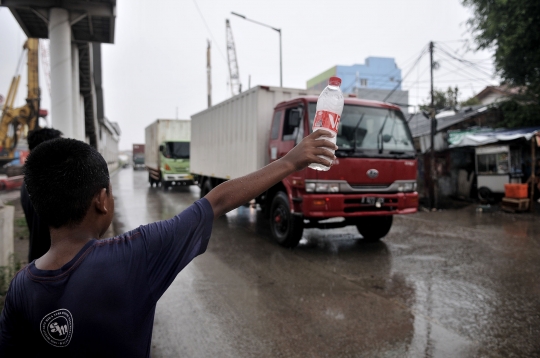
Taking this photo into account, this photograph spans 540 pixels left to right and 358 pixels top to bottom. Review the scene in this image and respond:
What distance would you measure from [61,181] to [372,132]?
5.96 meters

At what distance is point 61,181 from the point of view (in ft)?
4.01

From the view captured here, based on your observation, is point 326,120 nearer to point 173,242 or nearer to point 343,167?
point 173,242

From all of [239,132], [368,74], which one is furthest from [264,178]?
[368,74]

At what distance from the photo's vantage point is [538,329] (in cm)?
372

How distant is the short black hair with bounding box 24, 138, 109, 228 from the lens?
1.22 metres

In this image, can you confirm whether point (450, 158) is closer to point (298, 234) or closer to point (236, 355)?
point (298, 234)

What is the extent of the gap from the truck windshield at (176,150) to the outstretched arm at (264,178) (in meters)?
18.2

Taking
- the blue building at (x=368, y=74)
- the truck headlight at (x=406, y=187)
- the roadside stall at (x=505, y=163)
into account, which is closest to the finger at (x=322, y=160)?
the truck headlight at (x=406, y=187)

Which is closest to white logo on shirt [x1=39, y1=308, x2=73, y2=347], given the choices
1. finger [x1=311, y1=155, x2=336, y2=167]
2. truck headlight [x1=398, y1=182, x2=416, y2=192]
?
finger [x1=311, y1=155, x2=336, y2=167]

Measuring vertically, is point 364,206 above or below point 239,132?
below

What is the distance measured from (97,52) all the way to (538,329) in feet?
77.1

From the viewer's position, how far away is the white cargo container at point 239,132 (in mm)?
7988

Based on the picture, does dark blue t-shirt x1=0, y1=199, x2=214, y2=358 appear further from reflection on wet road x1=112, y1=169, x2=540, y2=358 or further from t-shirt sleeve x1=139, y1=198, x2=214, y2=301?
reflection on wet road x1=112, y1=169, x2=540, y2=358

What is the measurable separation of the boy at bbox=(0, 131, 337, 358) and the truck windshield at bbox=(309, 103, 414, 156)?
5227 millimetres
